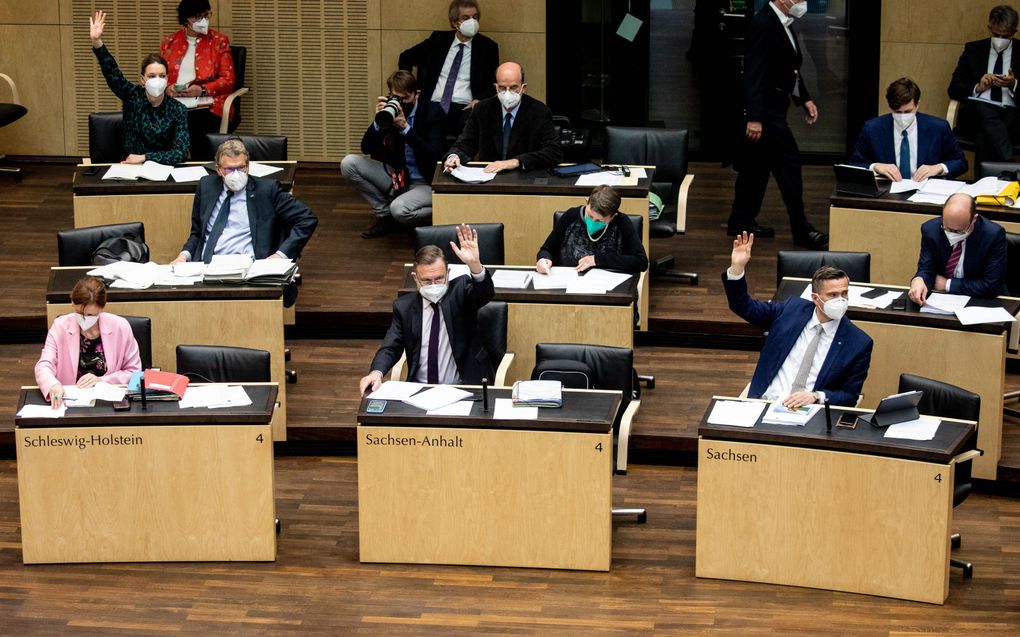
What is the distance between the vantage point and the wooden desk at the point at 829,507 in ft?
22.3

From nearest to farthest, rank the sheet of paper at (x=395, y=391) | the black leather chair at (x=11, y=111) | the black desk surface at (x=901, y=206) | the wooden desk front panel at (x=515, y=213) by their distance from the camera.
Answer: the sheet of paper at (x=395, y=391)
the black desk surface at (x=901, y=206)
the wooden desk front panel at (x=515, y=213)
the black leather chair at (x=11, y=111)

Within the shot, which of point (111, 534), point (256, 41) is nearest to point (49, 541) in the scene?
point (111, 534)

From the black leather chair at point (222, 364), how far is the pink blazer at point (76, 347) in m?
0.27

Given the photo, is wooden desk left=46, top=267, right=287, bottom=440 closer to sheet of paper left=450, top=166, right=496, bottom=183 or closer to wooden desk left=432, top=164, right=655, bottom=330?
wooden desk left=432, top=164, right=655, bottom=330

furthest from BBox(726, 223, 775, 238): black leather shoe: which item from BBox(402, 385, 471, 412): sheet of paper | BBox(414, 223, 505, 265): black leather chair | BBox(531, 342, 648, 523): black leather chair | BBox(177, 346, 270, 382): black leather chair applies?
BBox(177, 346, 270, 382): black leather chair

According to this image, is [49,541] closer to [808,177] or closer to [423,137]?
[423,137]

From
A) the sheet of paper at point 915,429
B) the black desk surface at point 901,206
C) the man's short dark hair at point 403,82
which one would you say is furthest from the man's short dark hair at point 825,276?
the man's short dark hair at point 403,82

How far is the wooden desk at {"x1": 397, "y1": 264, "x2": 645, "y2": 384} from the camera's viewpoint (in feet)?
27.4

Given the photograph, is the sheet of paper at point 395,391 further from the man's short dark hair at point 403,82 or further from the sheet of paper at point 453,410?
the man's short dark hair at point 403,82

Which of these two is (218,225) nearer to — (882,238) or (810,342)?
(810,342)

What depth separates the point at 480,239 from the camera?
903 cm

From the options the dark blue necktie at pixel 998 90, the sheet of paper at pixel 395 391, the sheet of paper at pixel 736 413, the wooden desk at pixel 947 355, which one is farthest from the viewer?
the dark blue necktie at pixel 998 90

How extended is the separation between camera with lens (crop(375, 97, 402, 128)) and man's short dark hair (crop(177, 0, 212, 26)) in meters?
1.86

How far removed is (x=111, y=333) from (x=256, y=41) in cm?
543
